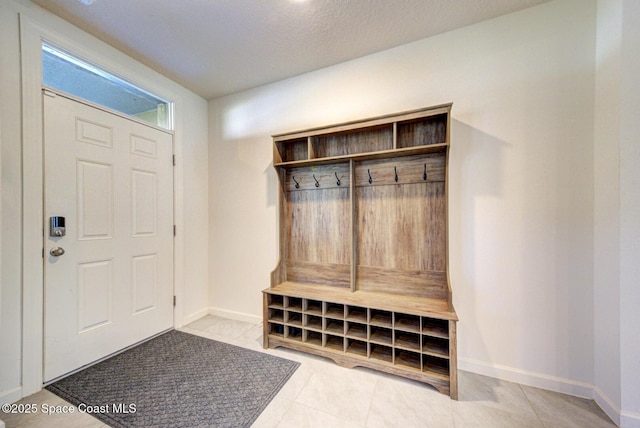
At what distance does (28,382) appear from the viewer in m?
1.59

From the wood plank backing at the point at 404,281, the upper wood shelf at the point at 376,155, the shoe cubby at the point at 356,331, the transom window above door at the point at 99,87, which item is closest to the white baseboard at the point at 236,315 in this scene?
the shoe cubby at the point at 356,331

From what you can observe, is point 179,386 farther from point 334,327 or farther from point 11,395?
point 334,327

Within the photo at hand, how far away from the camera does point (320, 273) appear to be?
7.54 ft

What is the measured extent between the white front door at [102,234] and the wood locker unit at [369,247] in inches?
48.2

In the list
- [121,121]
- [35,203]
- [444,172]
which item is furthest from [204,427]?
[121,121]

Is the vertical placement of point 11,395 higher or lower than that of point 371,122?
lower

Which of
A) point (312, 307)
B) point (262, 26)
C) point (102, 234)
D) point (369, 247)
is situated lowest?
point (312, 307)

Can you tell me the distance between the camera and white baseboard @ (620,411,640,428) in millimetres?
1293

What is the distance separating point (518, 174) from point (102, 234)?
3.29 m

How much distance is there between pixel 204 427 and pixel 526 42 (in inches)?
128

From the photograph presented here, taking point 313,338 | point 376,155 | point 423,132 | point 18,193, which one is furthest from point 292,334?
point 18,193

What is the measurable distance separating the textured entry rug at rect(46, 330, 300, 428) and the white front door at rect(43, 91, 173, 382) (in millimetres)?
251

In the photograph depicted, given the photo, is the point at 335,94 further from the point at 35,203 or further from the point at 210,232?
the point at 35,203

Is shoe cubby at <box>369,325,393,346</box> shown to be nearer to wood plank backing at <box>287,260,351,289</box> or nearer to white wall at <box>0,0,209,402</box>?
wood plank backing at <box>287,260,351,289</box>
